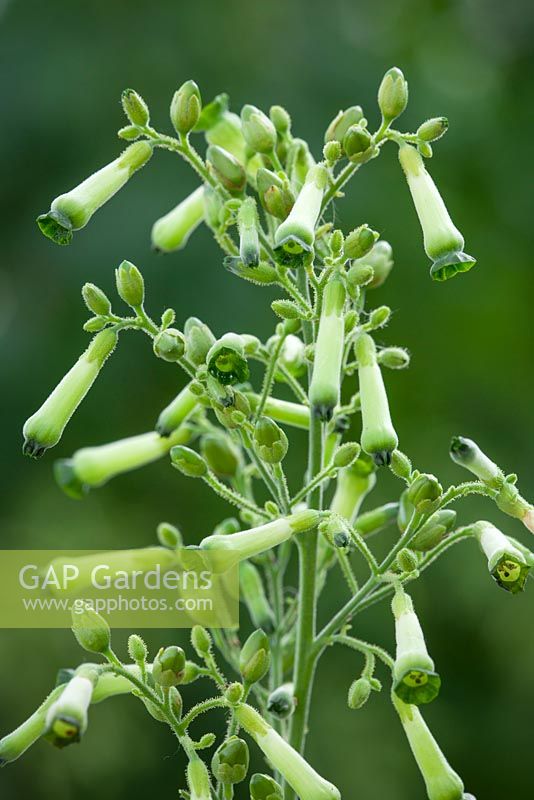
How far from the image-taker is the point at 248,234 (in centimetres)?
191

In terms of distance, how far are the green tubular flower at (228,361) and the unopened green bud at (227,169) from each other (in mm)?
345

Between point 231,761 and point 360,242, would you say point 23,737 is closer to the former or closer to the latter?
point 231,761

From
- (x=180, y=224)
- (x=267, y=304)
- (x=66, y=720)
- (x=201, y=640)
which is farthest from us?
(x=267, y=304)

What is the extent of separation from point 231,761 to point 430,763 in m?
0.32

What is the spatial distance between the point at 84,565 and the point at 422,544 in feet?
2.36

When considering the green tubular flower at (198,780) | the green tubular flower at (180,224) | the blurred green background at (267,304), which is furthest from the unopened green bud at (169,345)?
the blurred green background at (267,304)

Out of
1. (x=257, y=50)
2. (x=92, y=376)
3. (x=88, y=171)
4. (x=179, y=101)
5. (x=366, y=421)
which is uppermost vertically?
(x=257, y=50)

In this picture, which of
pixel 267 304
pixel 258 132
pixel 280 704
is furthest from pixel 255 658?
pixel 267 304

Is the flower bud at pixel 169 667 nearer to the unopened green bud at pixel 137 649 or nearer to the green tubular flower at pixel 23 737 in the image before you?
the unopened green bud at pixel 137 649

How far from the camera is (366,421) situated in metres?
1.84

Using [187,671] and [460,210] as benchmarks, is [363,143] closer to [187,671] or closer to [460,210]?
[187,671]

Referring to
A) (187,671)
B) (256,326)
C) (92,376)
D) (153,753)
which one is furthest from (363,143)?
(153,753)

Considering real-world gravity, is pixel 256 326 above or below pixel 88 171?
below

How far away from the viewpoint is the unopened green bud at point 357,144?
6.29 ft
